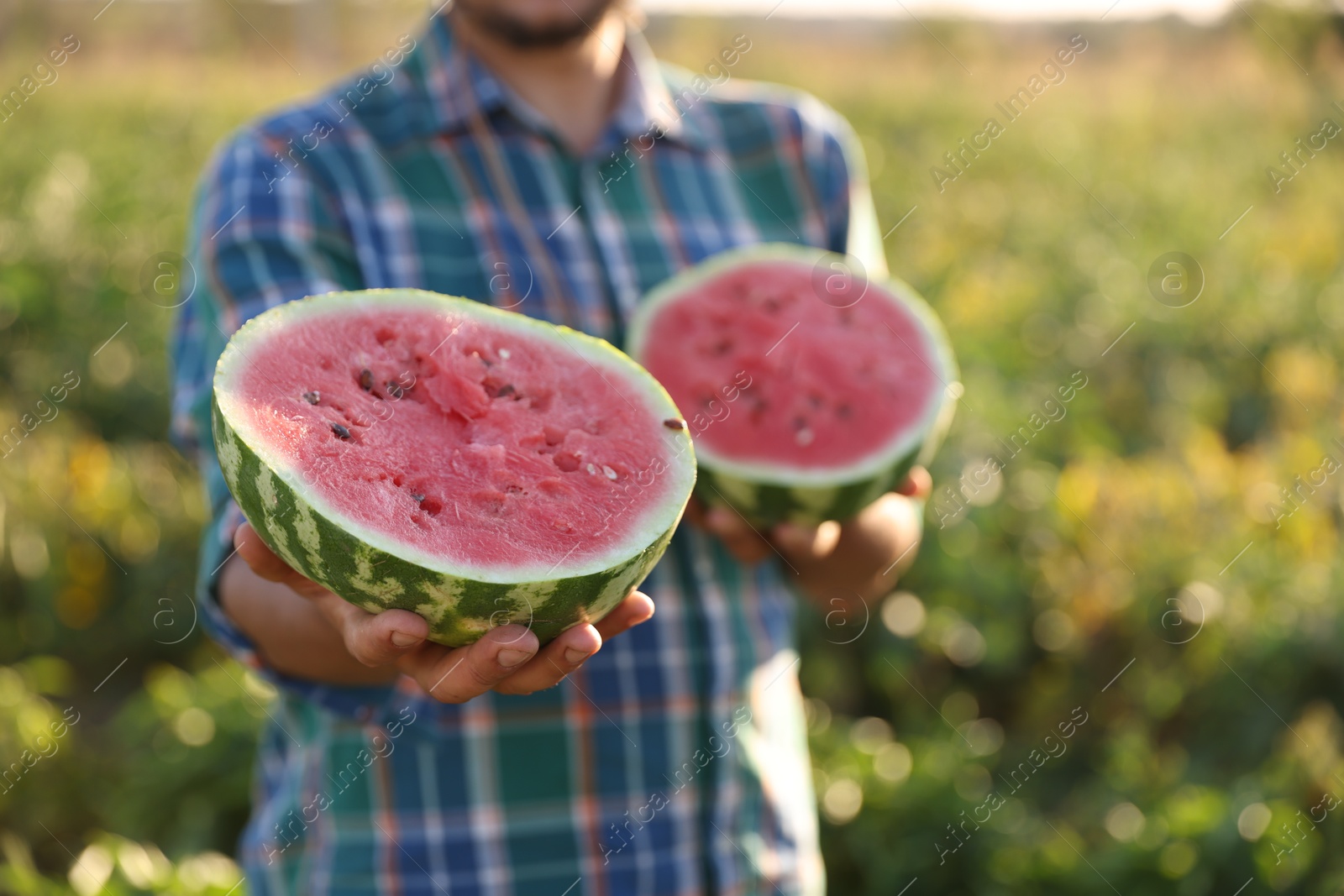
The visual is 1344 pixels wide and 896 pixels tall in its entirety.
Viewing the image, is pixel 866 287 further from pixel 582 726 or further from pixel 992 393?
pixel 992 393

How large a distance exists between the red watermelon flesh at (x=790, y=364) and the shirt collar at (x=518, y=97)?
0.34 meters

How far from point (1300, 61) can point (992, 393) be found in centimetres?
1647

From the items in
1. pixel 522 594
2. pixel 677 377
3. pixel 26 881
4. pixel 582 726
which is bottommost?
pixel 26 881

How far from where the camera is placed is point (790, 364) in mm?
2092

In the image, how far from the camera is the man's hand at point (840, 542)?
1828 mm

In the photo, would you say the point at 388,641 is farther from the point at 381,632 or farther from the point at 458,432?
the point at 458,432

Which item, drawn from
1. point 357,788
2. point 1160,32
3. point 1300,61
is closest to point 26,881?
point 357,788

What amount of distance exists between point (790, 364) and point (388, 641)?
A: 3.63 feet

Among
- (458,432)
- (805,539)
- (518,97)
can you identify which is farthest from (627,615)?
(518,97)

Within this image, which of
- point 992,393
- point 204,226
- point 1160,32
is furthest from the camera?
point 1160,32

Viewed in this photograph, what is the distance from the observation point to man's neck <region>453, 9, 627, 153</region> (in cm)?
201

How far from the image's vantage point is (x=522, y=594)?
4.18ft

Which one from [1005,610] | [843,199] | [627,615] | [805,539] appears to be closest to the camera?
[627,615]

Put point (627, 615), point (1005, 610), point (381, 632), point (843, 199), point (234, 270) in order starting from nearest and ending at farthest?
point (381, 632)
point (627, 615)
point (234, 270)
point (843, 199)
point (1005, 610)
